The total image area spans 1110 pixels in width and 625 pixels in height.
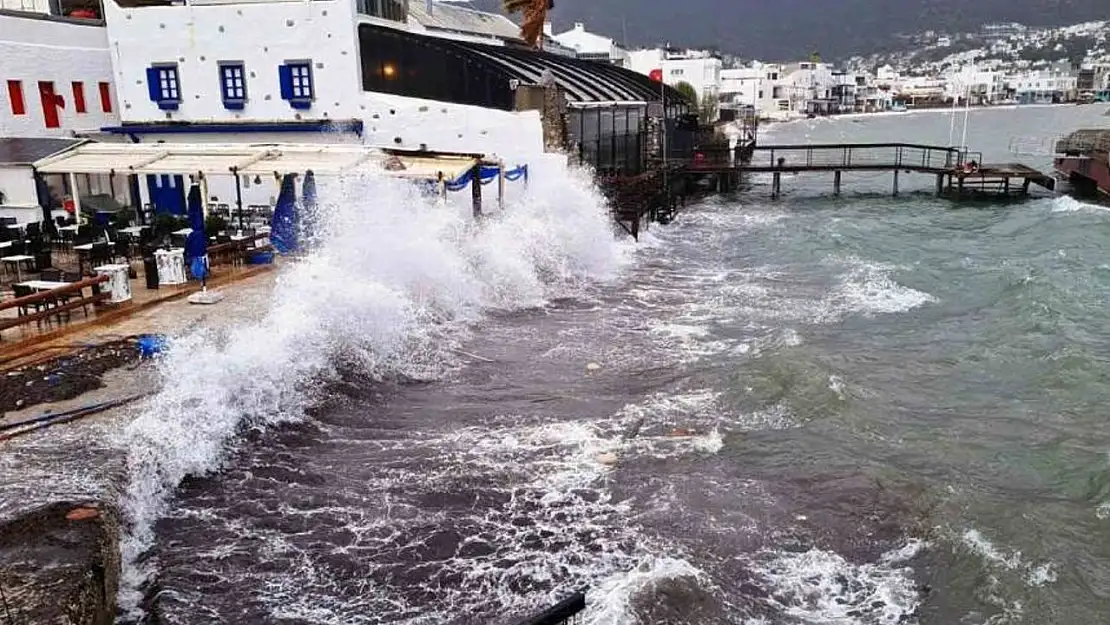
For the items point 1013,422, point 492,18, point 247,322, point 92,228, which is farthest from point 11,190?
point 492,18

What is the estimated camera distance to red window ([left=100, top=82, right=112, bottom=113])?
30.7 m

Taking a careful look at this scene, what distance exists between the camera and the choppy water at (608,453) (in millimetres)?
8812

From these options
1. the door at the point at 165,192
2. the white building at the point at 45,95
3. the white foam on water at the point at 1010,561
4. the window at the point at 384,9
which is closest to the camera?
the white foam on water at the point at 1010,561

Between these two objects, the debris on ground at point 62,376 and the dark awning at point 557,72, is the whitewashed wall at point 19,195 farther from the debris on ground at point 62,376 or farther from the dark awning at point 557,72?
the debris on ground at point 62,376

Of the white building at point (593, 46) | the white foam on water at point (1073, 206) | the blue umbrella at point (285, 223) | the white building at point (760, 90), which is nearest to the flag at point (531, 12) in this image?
the white foam on water at point (1073, 206)

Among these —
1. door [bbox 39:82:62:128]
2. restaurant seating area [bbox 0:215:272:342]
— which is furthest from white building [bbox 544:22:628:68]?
restaurant seating area [bbox 0:215:272:342]

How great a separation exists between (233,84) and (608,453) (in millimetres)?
22448

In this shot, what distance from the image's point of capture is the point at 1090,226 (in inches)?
1502

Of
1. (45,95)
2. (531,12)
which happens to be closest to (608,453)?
(45,95)

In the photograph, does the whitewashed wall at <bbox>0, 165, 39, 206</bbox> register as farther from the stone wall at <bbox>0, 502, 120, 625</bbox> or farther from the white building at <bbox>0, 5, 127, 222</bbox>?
the stone wall at <bbox>0, 502, 120, 625</bbox>

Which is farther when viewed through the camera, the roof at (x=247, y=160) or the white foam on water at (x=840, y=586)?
the roof at (x=247, y=160)

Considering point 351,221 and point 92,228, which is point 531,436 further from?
point 92,228

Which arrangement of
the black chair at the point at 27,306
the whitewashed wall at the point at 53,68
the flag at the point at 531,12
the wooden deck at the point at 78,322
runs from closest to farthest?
the wooden deck at the point at 78,322, the black chair at the point at 27,306, the whitewashed wall at the point at 53,68, the flag at the point at 531,12

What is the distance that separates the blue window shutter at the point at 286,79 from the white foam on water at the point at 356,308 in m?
5.83
